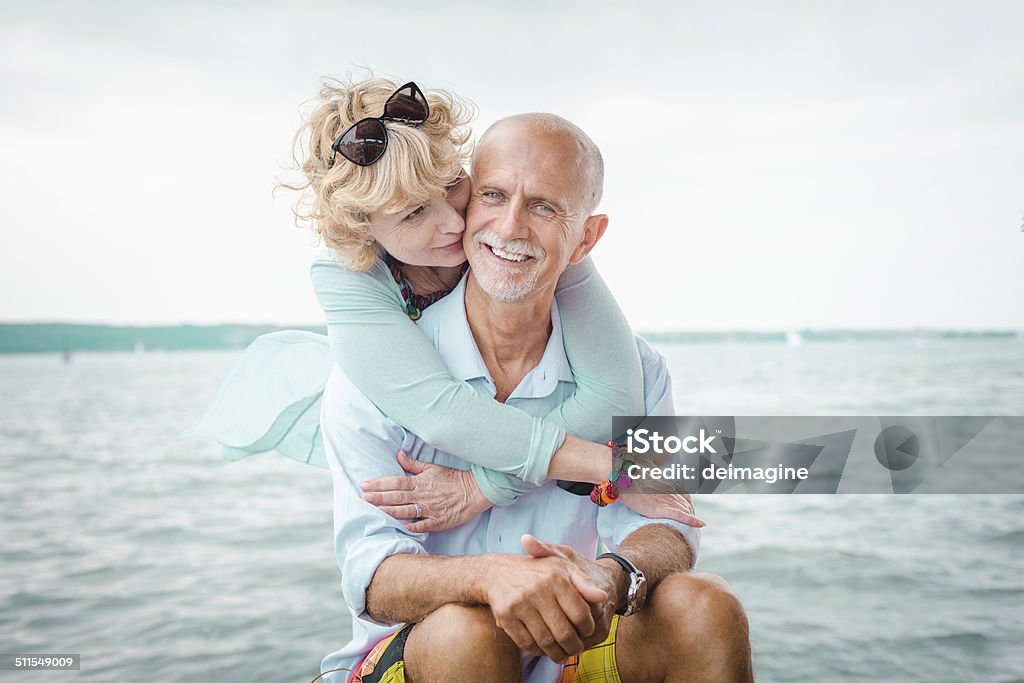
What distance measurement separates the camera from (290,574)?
7.07 metres

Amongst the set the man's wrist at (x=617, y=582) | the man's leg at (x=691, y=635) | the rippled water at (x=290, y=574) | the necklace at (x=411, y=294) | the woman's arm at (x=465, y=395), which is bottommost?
the rippled water at (x=290, y=574)

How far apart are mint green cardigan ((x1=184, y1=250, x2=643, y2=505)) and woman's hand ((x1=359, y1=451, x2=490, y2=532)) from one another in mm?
43

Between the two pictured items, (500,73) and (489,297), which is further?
(500,73)

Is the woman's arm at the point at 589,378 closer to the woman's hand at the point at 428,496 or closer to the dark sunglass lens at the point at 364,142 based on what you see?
the woman's hand at the point at 428,496

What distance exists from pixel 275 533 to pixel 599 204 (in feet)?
24.5

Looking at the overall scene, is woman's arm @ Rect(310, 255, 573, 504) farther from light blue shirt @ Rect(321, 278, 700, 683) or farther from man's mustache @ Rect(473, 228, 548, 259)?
man's mustache @ Rect(473, 228, 548, 259)

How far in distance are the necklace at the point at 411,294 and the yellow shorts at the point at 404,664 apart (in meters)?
0.69

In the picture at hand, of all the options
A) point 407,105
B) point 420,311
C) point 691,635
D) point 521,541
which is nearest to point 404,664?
point 521,541

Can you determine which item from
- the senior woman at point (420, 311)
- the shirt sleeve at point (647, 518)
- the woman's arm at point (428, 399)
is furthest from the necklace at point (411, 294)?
the shirt sleeve at point (647, 518)

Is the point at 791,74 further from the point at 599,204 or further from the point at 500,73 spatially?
the point at 599,204

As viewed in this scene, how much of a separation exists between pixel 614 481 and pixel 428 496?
381 millimetres

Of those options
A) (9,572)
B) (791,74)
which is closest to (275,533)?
(9,572)

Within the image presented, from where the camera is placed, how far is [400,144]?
1.91 meters

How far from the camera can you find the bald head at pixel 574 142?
2.01m
